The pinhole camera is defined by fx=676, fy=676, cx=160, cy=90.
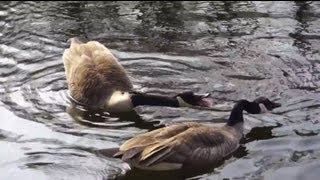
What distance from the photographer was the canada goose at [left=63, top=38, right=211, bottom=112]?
7902 millimetres

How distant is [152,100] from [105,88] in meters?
0.69

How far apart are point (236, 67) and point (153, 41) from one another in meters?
1.75

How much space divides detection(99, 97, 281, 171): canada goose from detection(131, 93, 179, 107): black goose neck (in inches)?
31.8

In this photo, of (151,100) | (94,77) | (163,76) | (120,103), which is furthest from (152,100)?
(163,76)

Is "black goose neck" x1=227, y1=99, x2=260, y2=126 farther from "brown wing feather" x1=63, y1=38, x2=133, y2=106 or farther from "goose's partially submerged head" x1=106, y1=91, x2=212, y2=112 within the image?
"brown wing feather" x1=63, y1=38, x2=133, y2=106

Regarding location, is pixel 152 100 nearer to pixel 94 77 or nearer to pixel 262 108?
pixel 94 77

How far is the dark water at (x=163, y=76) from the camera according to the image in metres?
6.91

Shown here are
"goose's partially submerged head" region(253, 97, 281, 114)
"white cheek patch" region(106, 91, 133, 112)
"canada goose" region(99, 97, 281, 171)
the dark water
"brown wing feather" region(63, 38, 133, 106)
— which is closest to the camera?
"canada goose" region(99, 97, 281, 171)

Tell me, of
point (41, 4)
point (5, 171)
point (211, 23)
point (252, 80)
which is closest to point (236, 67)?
point (252, 80)

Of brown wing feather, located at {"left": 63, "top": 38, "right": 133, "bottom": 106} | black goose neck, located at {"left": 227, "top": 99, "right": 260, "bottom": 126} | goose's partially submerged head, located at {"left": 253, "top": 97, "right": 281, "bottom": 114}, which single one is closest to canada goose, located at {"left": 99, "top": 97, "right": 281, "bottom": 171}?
black goose neck, located at {"left": 227, "top": 99, "right": 260, "bottom": 126}

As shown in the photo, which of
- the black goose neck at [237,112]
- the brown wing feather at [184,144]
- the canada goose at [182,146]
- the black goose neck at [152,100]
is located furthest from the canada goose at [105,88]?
the brown wing feather at [184,144]

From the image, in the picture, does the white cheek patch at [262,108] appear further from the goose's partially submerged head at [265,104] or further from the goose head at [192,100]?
the goose head at [192,100]

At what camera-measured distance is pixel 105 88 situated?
27.3 feet

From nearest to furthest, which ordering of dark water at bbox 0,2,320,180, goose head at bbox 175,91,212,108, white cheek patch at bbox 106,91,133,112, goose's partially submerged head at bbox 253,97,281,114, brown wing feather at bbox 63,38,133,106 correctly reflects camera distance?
dark water at bbox 0,2,320,180
goose's partially submerged head at bbox 253,97,281,114
goose head at bbox 175,91,212,108
white cheek patch at bbox 106,91,133,112
brown wing feather at bbox 63,38,133,106
